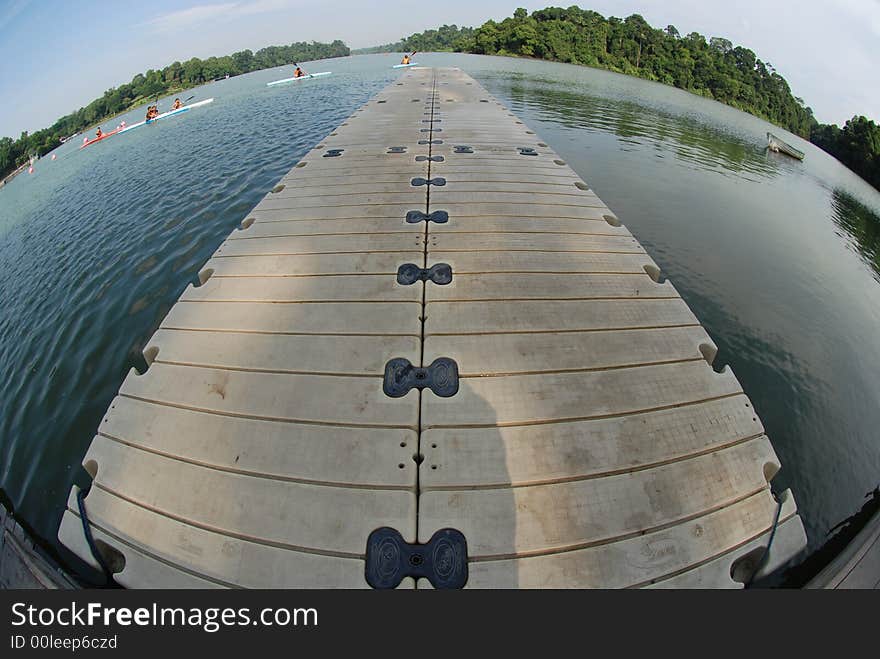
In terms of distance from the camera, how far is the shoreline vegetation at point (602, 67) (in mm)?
38531

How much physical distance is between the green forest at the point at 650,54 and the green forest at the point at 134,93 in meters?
43.6

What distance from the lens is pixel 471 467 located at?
220 cm

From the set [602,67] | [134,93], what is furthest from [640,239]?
[134,93]

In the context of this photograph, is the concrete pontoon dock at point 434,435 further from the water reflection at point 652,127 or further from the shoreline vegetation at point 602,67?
the shoreline vegetation at point 602,67

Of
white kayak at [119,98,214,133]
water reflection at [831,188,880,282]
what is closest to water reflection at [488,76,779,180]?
water reflection at [831,188,880,282]

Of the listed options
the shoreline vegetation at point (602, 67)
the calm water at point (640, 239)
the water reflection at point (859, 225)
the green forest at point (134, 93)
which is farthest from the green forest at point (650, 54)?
the green forest at point (134, 93)

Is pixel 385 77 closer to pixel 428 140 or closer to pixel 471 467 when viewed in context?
pixel 428 140

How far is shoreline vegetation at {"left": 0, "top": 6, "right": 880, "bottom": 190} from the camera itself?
38.5 metres

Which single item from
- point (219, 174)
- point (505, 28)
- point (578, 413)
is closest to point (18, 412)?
point (578, 413)

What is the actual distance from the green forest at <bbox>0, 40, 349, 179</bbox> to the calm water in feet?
75.9

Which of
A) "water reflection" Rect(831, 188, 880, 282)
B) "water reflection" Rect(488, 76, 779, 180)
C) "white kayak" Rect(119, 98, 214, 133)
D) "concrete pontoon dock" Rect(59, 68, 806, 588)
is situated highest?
"white kayak" Rect(119, 98, 214, 133)

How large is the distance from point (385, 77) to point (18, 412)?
3408 centimetres

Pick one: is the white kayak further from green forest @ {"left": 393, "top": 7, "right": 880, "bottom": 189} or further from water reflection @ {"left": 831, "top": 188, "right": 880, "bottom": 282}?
green forest @ {"left": 393, "top": 7, "right": 880, "bottom": 189}

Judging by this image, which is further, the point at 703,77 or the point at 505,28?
the point at 505,28
